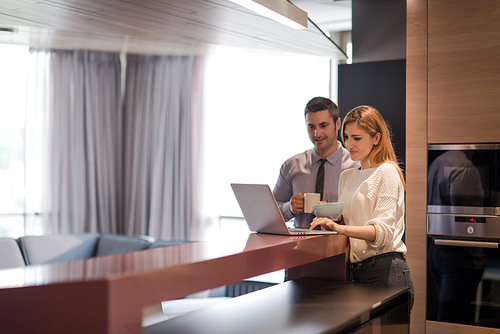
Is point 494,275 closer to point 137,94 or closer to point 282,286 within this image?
point 282,286

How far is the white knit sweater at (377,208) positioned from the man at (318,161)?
0.62 meters

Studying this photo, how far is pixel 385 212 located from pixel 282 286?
0.51 metres

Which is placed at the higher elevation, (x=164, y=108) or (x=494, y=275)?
(x=164, y=108)

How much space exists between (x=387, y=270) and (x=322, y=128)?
39.0 inches

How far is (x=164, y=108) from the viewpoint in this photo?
5.05 m

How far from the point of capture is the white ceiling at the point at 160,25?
2.40m

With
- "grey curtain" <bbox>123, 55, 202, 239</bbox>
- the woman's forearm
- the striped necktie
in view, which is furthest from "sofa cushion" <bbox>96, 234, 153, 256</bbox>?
the woman's forearm

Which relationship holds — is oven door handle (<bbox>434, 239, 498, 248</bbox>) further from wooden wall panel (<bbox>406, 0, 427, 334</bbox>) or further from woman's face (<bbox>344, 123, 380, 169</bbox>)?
woman's face (<bbox>344, 123, 380, 169</bbox>)

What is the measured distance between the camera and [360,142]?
76.4 inches

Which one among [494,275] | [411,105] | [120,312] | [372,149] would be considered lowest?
[494,275]

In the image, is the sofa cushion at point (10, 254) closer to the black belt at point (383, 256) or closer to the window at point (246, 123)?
the window at point (246, 123)

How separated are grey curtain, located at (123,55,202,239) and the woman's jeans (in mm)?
3229

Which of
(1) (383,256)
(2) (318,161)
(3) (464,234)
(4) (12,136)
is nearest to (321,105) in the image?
(2) (318,161)

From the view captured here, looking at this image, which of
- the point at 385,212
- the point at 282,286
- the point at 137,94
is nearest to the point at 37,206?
the point at 137,94
